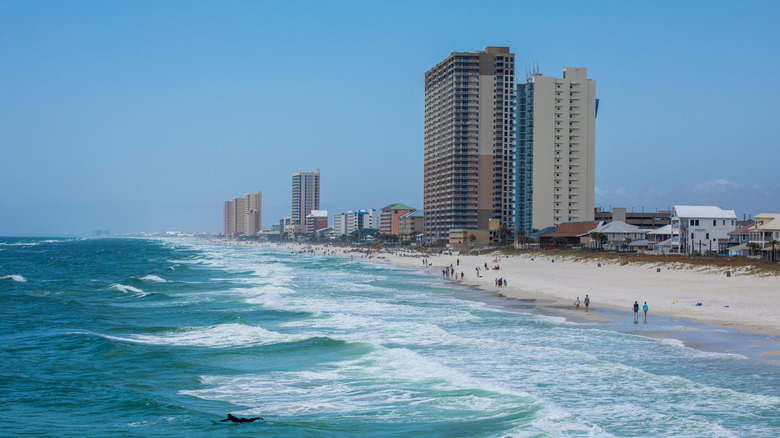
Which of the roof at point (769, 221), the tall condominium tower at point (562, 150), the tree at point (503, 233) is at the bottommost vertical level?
the tree at point (503, 233)

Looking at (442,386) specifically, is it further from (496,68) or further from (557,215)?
(496,68)

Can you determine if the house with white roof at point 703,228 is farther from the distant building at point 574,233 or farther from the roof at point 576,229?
the roof at point 576,229

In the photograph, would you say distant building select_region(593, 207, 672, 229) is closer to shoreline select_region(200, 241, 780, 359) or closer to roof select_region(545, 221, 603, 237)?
roof select_region(545, 221, 603, 237)

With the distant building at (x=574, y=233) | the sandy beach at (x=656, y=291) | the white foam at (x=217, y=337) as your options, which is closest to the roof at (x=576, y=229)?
the distant building at (x=574, y=233)

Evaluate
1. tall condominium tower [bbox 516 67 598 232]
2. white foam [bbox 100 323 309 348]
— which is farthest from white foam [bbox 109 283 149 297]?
tall condominium tower [bbox 516 67 598 232]

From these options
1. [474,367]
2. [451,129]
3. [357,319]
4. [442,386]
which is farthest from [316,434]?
[451,129]

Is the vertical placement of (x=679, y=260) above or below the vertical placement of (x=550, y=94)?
below
